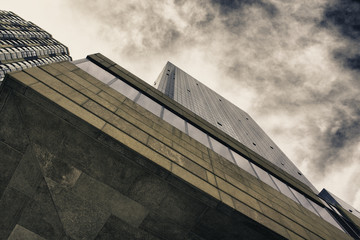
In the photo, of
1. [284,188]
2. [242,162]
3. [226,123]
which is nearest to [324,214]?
[284,188]

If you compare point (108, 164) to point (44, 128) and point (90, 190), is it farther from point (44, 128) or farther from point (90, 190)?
point (44, 128)

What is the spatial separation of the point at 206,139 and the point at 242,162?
2.10 m

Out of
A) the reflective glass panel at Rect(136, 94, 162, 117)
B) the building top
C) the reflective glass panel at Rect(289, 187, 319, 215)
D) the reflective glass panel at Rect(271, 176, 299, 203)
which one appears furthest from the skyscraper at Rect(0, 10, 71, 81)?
the reflective glass panel at Rect(289, 187, 319, 215)

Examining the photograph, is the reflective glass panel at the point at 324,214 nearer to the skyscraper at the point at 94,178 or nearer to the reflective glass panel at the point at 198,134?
the skyscraper at the point at 94,178

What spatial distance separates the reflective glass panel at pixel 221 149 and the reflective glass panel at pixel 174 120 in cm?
170

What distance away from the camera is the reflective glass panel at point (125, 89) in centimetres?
728

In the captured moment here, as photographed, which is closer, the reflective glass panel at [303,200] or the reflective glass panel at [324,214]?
the reflective glass panel at [303,200]

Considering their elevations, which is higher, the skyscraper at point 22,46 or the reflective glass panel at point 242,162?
the reflective glass panel at point 242,162

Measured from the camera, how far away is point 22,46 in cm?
6494

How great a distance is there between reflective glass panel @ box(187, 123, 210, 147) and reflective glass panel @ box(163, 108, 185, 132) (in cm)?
41

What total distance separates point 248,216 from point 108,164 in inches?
146

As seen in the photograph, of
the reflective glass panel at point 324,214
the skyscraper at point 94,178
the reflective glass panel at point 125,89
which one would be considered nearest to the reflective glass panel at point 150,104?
the reflective glass panel at point 125,89

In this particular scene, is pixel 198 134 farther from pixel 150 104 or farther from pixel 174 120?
pixel 150 104

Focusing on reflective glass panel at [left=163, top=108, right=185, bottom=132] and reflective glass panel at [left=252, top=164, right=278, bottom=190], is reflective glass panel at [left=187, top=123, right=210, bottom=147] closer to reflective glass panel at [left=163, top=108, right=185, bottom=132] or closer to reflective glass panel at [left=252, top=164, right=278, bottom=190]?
reflective glass panel at [left=163, top=108, right=185, bottom=132]
